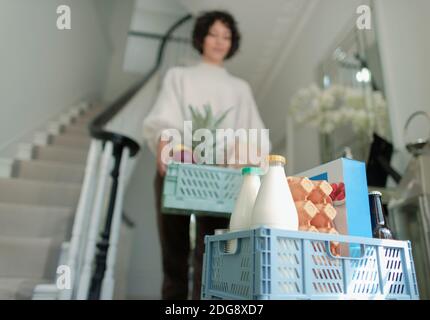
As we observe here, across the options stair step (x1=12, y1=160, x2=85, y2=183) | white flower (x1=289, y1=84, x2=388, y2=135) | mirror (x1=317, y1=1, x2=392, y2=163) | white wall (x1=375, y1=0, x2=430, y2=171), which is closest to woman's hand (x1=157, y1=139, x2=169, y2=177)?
mirror (x1=317, y1=1, x2=392, y2=163)

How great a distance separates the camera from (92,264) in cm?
113

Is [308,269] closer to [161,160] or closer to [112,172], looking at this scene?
[161,160]

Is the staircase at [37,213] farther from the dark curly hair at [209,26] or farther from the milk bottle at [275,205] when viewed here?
the dark curly hair at [209,26]

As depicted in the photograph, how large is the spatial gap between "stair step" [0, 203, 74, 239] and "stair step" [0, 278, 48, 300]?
144 millimetres

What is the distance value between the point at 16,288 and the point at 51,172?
128 cm

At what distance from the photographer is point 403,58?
1035 mm

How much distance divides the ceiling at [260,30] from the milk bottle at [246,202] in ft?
3.80

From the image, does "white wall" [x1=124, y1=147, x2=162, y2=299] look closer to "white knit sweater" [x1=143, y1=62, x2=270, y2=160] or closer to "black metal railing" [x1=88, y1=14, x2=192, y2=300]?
"black metal railing" [x1=88, y1=14, x2=192, y2=300]

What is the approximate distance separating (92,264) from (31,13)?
87cm

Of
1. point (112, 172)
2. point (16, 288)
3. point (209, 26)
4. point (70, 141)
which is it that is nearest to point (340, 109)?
point (209, 26)

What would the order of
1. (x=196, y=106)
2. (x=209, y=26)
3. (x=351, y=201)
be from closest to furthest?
1. (x=351, y=201)
2. (x=196, y=106)
3. (x=209, y=26)

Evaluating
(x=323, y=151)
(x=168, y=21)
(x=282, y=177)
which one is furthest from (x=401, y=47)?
(x=168, y=21)

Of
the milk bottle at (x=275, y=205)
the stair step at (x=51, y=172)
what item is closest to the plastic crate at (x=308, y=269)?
the milk bottle at (x=275, y=205)

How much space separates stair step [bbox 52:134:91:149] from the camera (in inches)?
96.0
